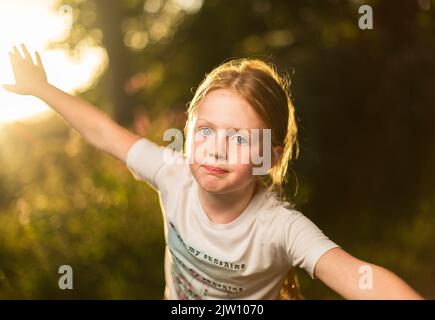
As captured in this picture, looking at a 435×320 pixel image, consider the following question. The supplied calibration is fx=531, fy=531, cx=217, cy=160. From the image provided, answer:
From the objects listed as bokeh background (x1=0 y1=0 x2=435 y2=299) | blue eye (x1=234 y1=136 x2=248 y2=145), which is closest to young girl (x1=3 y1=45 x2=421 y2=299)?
blue eye (x1=234 y1=136 x2=248 y2=145)

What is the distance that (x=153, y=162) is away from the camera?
5.85 ft

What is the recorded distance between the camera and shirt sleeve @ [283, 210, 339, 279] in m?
1.38

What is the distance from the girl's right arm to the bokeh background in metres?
0.53

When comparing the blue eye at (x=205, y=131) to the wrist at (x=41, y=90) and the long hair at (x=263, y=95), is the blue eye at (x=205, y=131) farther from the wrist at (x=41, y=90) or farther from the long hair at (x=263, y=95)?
the wrist at (x=41, y=90)

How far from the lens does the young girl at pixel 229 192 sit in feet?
4.72

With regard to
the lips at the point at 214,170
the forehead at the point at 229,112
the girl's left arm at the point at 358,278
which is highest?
the forehead at the point at 229,112

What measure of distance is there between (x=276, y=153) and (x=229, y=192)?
0.65ft

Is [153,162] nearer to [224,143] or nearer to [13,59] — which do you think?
[224,143]

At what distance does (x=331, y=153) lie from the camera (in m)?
3.46

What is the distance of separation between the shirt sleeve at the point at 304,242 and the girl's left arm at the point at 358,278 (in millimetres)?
19

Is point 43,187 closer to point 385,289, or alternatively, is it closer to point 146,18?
point 146,18

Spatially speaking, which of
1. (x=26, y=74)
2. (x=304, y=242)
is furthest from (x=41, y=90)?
(x=304, y=242)

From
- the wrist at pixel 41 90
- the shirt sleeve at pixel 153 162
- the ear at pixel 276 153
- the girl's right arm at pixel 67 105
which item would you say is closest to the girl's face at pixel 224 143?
the ear at pixel 276 153
